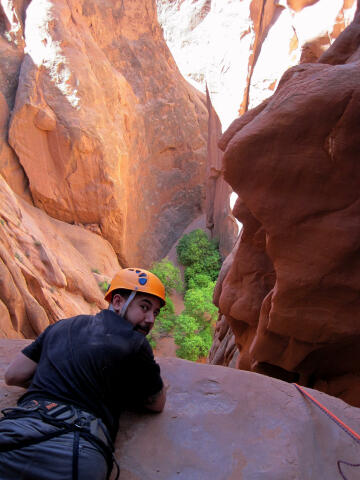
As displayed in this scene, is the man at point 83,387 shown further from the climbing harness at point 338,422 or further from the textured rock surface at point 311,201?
the textured rock surface at point 311,201

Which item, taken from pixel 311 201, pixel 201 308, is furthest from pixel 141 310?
pixel 201 308

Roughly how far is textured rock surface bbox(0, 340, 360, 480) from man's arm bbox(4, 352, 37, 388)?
15 centimetres

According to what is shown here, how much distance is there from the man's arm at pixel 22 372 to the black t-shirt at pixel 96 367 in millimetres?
190

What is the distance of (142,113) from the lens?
20.7m

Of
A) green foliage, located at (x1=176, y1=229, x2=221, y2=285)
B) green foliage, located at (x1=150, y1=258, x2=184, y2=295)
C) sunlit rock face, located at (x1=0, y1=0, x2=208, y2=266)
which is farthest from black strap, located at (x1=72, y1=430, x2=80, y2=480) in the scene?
green foliage, located at (x1=176, y1=229, x2=221, y2=285)

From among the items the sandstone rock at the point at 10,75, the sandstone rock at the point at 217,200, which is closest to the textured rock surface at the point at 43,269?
the sandstone rock at the point at 10,75

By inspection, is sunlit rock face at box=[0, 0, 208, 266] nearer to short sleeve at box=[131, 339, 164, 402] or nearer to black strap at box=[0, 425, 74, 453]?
short sleeve at box=[131, 339, 164, 402]

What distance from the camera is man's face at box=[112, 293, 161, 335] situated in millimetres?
2449

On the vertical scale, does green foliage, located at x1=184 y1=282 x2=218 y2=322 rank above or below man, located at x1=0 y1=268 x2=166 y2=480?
below

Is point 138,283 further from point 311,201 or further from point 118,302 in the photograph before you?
point 311,201

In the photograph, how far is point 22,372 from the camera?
251 centimetres

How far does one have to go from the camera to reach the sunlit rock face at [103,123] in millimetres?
15477

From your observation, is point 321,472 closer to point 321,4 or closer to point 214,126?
point 321,4

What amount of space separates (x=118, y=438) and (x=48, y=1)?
1788cm
